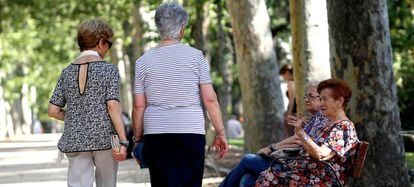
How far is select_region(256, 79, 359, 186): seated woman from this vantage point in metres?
7.54

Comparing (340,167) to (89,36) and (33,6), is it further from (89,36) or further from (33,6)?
(33,6)

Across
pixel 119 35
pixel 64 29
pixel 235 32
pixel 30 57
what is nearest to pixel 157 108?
pixel 235 32

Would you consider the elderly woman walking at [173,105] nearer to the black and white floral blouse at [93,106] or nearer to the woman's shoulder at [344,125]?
the black and white floral blouse at [93,106]

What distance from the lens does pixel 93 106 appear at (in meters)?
7.20

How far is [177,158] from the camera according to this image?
277 inches

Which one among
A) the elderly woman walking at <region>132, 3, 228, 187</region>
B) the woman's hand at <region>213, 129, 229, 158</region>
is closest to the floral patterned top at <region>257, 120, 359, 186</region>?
the woman's hand at <region>213, 129, 229, 158</region>

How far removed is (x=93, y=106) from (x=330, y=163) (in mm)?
1781

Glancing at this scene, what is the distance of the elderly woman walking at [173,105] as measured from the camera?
6977mm

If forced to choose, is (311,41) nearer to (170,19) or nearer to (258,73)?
(258,73)

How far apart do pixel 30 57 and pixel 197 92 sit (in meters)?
56.1

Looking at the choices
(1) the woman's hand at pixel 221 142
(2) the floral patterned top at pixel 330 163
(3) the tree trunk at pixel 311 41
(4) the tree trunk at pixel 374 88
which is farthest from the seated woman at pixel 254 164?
(3) the tree trunk at pixel 311 41

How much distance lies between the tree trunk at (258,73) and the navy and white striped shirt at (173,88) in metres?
10.6

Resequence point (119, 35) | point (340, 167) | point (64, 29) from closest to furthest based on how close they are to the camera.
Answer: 1. point (340, 167)
2. point (119, 35)
3. point (64, 29)

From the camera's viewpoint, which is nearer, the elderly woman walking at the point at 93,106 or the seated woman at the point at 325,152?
→ the elderly woman walking at the point at 93,106
